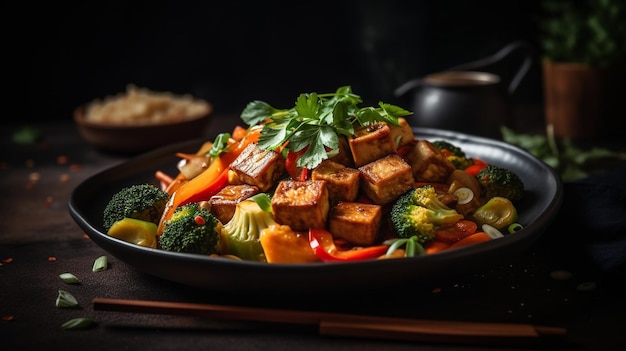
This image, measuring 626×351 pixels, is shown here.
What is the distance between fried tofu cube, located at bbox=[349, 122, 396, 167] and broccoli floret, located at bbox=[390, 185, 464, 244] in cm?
23

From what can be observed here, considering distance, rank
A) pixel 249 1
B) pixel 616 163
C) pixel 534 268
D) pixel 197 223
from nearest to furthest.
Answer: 1. pixel 197 223
2. pixel 534 268
3. pixel 616 163
4. pixel 249 1

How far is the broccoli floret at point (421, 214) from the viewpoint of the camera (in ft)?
9.01

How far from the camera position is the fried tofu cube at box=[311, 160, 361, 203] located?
2.92 metres

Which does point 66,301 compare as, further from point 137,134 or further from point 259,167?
point 137,134

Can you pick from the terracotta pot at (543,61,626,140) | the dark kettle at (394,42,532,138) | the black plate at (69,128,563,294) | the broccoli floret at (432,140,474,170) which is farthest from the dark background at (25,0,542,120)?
the black plate at (69,128,563,294)

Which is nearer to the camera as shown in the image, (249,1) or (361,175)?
(361,175)

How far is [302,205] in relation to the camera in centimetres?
272

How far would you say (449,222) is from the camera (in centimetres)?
286

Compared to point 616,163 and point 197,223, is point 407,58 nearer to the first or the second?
point 616,163

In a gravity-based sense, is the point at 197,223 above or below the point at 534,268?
above

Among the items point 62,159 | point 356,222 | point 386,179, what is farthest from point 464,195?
point 62,159

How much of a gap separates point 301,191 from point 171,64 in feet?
14.2

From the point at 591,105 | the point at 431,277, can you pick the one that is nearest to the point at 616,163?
the point at 591,105

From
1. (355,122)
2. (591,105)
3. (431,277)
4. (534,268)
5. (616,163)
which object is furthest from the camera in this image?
(591,105)
